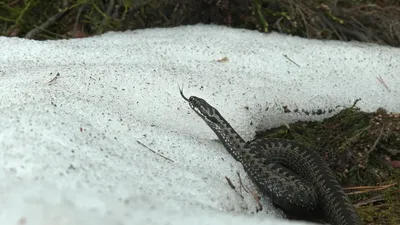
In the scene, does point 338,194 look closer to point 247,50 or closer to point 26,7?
point 247,50

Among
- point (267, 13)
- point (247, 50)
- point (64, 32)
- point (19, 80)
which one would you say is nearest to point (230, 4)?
point (267, 13)

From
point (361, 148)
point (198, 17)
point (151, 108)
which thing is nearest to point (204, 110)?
point (151, 108)

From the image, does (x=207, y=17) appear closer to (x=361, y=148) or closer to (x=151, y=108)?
(x=151, y=108)

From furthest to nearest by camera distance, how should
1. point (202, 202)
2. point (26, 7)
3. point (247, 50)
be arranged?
point (26, 7) → point (247, 50) → point (202, 202)

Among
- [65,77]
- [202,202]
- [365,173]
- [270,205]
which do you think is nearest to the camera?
[202,202]

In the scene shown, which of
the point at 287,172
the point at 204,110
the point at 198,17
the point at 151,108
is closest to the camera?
the point at 287,172

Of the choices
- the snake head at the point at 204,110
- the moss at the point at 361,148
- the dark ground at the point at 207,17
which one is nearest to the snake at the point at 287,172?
the snake head at the point at 204,110
